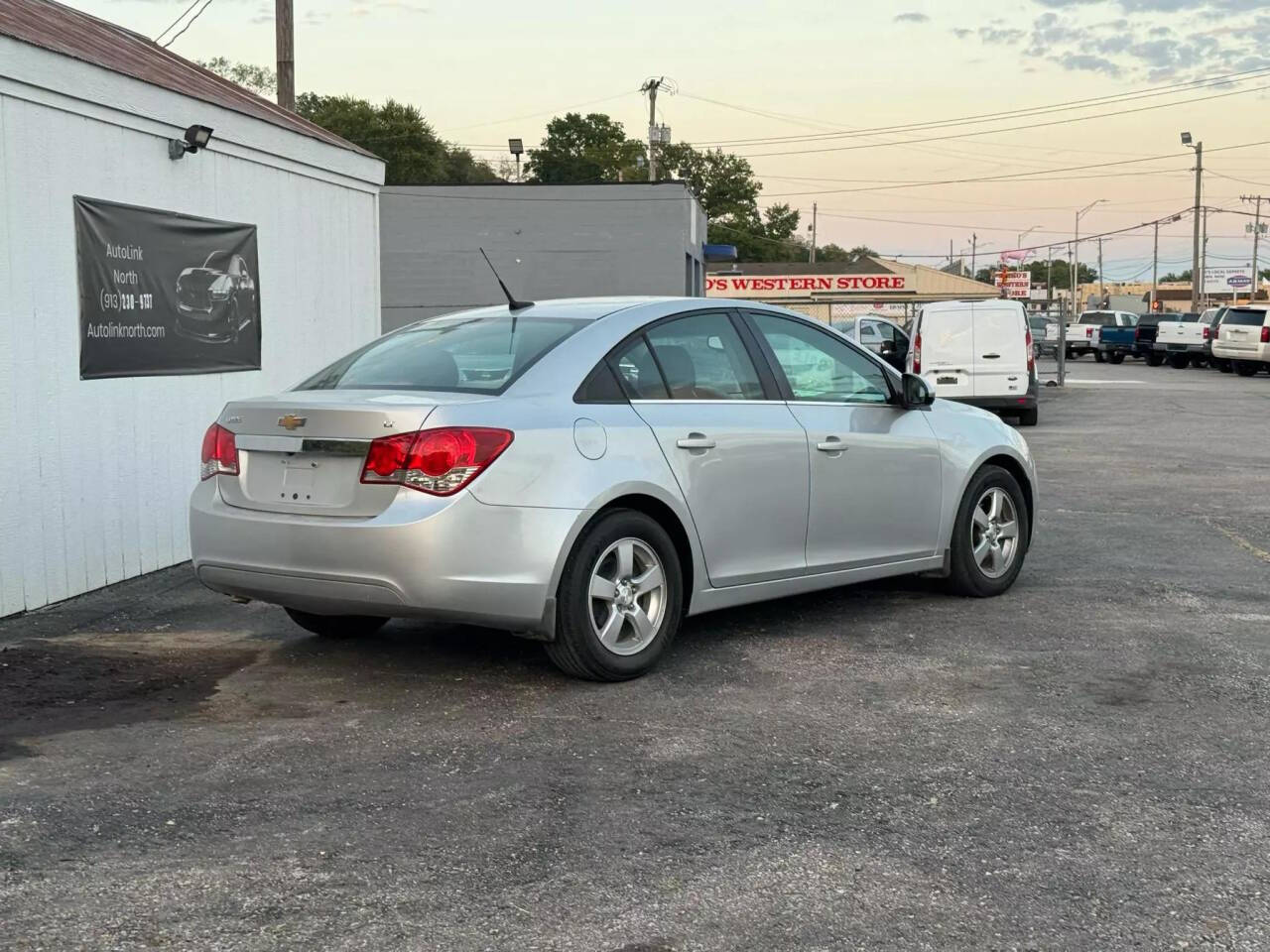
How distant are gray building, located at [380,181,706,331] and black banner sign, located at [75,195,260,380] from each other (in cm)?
2304

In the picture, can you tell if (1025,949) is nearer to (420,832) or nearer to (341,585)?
(420,832)

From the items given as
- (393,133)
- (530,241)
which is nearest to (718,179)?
(393,133)

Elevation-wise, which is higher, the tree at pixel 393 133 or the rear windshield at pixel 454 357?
the tree at pixel 393 133

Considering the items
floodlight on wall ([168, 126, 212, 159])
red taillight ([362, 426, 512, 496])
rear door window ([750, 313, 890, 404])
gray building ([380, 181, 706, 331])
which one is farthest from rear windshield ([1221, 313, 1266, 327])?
red taillight ([362, 426, 512, 496])

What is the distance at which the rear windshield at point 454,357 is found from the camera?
5914 mm

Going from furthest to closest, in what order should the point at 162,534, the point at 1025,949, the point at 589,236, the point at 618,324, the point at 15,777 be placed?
1. the point at 589,236
2. the point at 162,534
3. the point at 618,324
4. the point at 15,777
5. the point at 1025,949

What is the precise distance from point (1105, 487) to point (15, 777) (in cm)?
1014

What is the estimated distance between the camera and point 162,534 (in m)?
8.94

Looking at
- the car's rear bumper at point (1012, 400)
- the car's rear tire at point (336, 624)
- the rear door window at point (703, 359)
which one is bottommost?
the car's rear tire at point (336, 624)

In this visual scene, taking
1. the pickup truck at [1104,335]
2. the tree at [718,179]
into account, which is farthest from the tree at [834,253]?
the pickup truck at [1104,335]

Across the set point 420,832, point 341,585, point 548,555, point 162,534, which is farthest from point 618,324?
point 162,534

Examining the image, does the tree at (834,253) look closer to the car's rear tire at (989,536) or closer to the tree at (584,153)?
the tree at (584,153)

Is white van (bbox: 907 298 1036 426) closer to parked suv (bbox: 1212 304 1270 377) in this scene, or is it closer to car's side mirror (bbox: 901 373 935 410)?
car's side mirror (bbox: 901 373 935 410)

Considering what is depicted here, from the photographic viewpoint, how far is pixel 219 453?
240 inches
